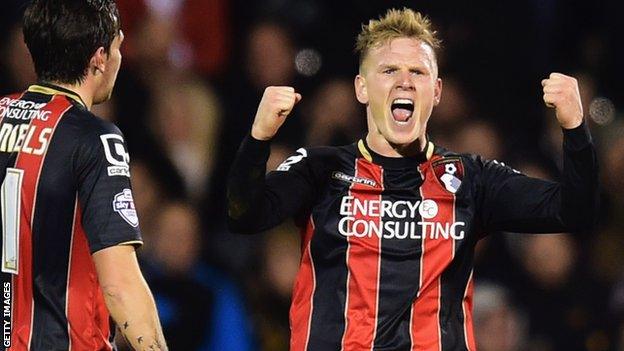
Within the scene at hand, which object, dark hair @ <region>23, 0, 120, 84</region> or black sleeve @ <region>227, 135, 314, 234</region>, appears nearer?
dark hair @ <region>23, 0, 120, 84</region>

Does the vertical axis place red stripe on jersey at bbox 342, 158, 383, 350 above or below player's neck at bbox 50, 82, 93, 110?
below

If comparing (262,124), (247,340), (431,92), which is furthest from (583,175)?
(247,340)

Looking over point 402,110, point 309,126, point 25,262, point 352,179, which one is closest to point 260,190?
point 352,179

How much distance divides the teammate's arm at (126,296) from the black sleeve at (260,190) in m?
0.62

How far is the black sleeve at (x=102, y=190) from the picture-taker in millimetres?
3145

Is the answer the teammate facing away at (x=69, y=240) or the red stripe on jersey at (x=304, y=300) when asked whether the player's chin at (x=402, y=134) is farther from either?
the teammate facing away at (x=69, y=240)

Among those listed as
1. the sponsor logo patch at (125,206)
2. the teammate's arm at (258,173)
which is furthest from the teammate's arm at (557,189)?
the sponsor logo patch at (125,206)

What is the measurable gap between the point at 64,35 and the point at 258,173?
770mm

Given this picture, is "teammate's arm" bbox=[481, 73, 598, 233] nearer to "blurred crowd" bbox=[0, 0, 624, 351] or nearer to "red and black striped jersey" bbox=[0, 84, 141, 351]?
"red and black striped jersey" bbox=[0, 84, 141, 351]

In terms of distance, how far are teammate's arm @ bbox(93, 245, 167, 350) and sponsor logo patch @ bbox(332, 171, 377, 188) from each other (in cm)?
99

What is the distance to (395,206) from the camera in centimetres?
388

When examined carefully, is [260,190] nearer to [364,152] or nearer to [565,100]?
[364,152]

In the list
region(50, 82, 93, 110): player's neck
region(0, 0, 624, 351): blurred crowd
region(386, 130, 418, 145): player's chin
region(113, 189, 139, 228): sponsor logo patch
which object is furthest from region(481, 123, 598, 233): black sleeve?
region(0, 0, 624, 351): blurred crowd

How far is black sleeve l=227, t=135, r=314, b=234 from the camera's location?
3.69 metres
